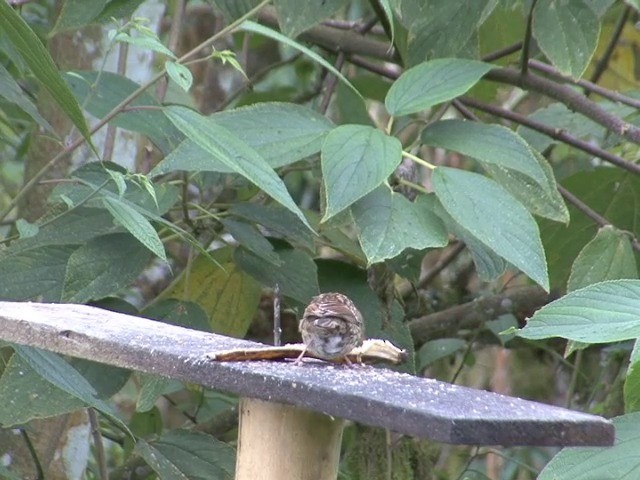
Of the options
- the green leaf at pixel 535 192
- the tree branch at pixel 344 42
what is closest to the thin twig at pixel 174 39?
the tree branch at pixel 344 42

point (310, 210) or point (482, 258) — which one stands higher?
point (310, 210)

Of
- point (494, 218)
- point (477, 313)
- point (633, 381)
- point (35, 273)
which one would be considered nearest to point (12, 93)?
point (35, 273)

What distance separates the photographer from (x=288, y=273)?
210cm

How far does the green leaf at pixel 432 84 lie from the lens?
188 cm

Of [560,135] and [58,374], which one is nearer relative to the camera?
[58,374]

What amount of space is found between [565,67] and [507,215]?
17.1 inches

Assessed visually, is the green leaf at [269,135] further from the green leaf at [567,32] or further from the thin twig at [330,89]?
the thin twig at [330,89]

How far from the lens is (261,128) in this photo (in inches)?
75.0

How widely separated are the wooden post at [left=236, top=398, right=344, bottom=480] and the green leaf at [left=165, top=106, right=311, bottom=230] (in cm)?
27

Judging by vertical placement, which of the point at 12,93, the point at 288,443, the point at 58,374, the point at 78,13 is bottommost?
the point at 288,443

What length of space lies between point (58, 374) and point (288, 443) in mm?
436

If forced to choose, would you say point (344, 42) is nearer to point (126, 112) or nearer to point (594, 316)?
point (126, 112)

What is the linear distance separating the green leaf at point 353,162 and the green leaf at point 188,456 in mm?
554

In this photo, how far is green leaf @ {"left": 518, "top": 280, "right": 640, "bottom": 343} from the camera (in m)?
1.42
